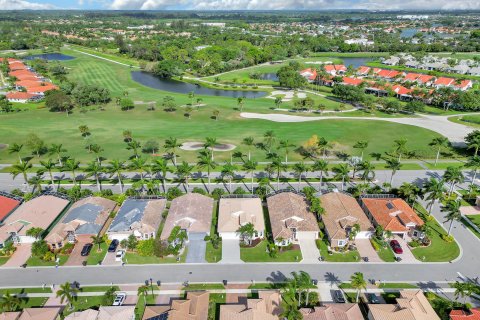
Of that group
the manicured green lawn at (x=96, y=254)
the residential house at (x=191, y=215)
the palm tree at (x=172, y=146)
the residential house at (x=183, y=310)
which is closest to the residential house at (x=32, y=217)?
the manicured green lawn at (x=96, y=254)

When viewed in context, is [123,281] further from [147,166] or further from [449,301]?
[449,301]

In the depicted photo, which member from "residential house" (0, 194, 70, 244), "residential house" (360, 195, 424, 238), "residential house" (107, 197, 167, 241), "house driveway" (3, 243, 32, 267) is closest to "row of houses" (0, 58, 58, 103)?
"residential house" (0, 194, 70, 244)

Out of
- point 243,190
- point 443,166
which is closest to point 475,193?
point 443,166

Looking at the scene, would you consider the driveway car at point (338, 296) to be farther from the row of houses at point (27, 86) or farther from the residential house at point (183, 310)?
the row of houses at point (27, 86)

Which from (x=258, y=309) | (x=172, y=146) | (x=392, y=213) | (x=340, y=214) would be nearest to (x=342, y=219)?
(x=340, y=214)

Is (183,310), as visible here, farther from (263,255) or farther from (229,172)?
(229,172)

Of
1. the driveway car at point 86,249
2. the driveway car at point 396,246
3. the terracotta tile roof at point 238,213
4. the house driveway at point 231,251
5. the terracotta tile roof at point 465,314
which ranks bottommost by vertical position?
the driveway car at point 86,249
